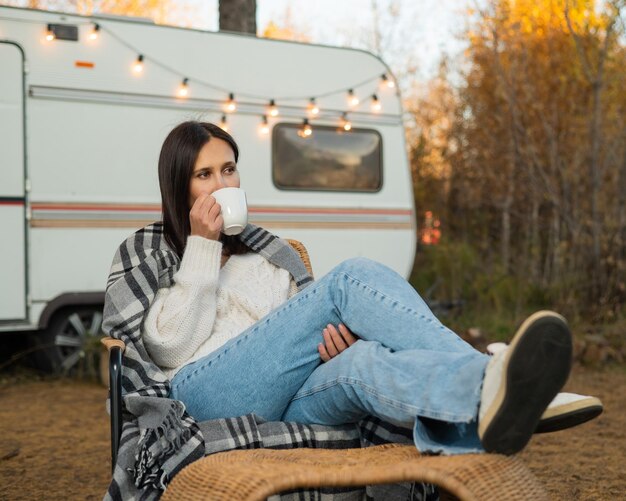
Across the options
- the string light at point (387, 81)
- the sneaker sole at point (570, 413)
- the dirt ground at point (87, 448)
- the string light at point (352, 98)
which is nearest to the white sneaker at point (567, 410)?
the sneaker sole at point (570, 413)

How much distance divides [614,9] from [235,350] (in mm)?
5504

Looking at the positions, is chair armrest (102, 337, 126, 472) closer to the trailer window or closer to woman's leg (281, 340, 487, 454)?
woman's leg (281, 340, 487, 454)

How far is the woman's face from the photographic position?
7.97 feet

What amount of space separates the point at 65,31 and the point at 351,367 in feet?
13.6

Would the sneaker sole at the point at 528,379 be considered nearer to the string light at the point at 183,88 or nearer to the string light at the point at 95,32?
the string light at the point at 183,88

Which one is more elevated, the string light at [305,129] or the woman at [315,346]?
the string light at [305,129]

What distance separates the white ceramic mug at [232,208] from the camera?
2.34 metres

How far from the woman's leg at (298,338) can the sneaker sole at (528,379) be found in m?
0.31

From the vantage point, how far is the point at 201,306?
7.29ft

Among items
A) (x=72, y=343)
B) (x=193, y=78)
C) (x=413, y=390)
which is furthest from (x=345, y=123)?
(x=413, y=390)

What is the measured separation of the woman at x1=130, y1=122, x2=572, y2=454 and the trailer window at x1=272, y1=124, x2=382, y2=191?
3.39 metres

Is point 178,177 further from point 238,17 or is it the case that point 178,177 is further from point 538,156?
point 538,156

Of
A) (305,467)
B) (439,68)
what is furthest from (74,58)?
(439,68)

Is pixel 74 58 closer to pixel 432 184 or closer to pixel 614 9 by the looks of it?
pixel 614 9
